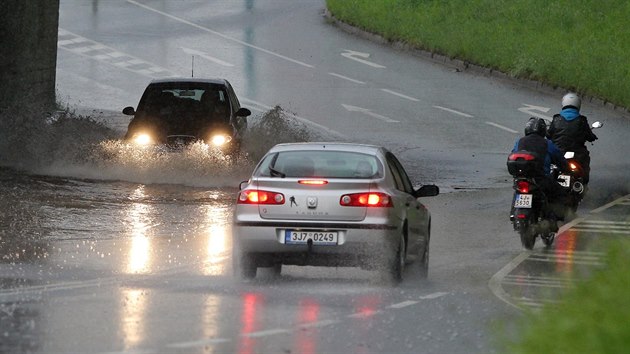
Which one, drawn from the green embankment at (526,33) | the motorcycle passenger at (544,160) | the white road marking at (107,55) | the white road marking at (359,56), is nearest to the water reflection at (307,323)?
the motorcycle passenger at (544,160)

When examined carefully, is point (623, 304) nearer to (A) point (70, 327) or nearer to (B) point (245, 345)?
(B) point (245, 345)

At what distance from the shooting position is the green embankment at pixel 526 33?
38.8 metres

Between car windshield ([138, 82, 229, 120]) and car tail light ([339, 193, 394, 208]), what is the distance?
35.4ft

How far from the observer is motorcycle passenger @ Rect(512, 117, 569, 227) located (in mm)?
19703

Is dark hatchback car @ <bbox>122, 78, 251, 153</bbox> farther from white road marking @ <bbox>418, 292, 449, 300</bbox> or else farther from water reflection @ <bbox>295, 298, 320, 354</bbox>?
water reflection @ <bbox>295, 298, 320, 354</bbox>

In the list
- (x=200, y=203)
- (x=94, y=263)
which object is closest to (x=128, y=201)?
(x=200, y=203)

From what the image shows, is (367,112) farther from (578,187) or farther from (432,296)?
(432,296)

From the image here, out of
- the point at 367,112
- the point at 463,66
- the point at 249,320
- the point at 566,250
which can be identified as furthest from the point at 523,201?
the point at 463,66

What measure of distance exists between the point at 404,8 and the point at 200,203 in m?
24.0

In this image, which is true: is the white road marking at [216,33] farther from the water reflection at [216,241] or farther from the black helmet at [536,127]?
the black helmet at [536,127]

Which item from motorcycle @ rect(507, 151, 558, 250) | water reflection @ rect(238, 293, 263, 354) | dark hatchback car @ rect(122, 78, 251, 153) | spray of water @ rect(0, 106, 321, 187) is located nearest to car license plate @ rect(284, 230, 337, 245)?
water reflection @ rect(238, 293, 263, 354)

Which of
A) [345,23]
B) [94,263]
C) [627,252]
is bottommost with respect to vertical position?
[345,23]

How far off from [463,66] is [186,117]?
1537 centimetres

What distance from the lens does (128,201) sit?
23141 mm
